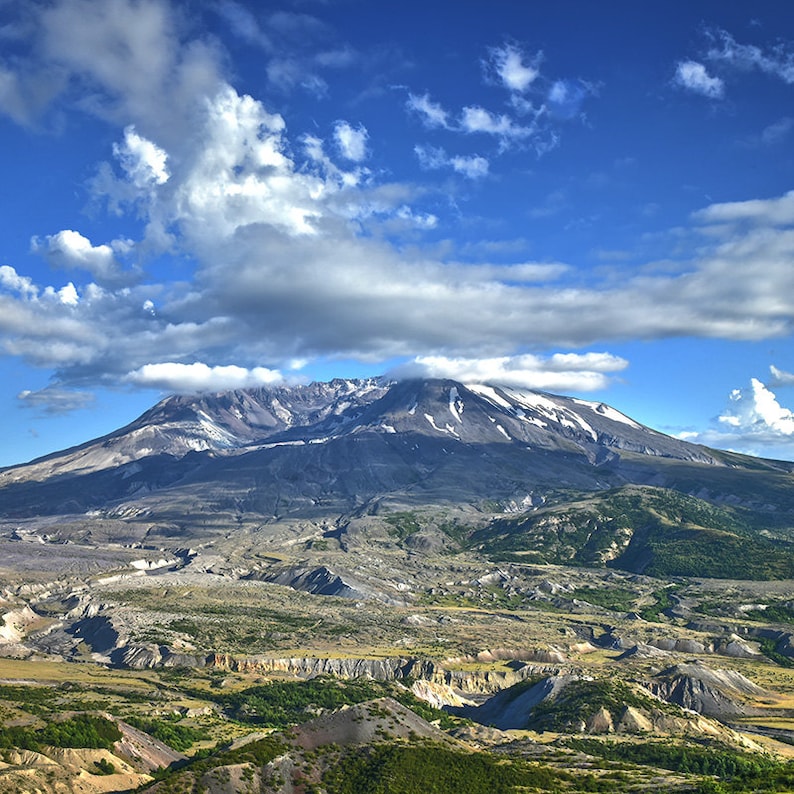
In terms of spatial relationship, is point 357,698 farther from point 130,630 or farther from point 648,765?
point 130,630

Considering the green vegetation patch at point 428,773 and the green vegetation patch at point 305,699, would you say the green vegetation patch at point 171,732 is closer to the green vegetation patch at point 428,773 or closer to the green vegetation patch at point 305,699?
the green vegetation patch at point 305,699

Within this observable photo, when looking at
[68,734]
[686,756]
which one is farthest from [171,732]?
[686,756]

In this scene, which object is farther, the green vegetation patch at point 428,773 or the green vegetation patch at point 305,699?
the green vegetation patch at point 305,699

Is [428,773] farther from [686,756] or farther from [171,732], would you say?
[171,732]

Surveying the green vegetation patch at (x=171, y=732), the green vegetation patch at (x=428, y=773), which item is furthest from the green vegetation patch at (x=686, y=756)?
the green vegetation patch at (x=171, y=732)

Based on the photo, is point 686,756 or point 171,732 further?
point 171,732

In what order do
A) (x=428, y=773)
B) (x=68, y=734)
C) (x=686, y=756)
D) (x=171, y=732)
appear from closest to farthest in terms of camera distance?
(x=428, y=773) < (x=68, y=734) < (x=686, y=756) < (x=171, y=732)

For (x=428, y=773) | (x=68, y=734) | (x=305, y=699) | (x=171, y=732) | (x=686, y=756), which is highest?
(x=68, y=734)

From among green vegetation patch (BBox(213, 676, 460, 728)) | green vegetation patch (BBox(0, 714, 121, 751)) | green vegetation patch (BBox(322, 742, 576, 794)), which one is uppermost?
green vegetation patch (BBox(0, 714, 121, 751))

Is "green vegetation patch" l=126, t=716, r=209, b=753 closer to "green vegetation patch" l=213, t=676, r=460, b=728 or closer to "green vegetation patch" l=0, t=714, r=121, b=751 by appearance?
"green vegetation patch" l=213, t=676, r=460, b=728

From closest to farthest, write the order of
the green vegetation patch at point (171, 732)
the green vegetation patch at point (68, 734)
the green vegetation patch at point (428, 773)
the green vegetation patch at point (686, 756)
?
the green vegetation patch at point (428, 773)
the green vegetation patch at point (68, 734)
the green vegetation patch at point (686, 756)
the green vegetation patch at point (171, 732)

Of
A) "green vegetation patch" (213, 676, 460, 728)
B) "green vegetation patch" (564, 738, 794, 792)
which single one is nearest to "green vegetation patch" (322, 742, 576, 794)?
"green vegetation patch" (564, 738, 794, 792)
